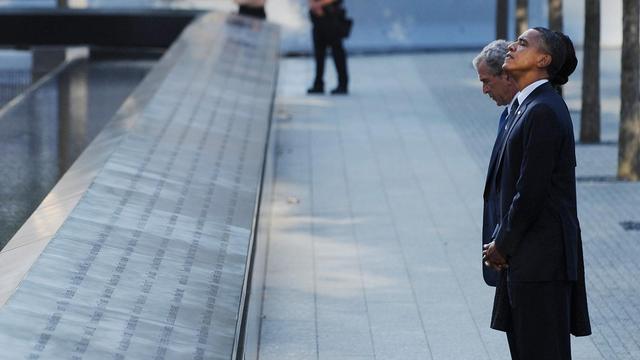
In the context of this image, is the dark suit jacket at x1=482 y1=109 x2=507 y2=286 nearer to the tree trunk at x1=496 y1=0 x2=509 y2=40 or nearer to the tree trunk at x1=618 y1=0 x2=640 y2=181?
the tree trunk at x1=618 y1=0 x2=640 y2=181

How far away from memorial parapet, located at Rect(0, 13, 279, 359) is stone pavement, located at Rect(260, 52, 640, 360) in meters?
1.01

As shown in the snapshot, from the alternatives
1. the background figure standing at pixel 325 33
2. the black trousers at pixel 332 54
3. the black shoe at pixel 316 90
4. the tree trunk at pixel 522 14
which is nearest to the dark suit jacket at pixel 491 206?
the tree trunk at pixel 522 14

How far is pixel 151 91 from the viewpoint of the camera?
10.4 m

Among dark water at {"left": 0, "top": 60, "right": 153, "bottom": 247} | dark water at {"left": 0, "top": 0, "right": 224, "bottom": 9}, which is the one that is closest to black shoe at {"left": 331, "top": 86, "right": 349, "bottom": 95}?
dark water at {"left": 0, "top": 60, "right": 153, "bottom": 247}

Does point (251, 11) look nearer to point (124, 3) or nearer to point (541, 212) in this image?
point (124, 3)

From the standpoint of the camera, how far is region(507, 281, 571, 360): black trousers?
5.48 m

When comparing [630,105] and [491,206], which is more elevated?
[491,206]

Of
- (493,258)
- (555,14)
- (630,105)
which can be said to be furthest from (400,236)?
(555,14)

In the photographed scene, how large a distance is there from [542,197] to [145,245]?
4.92 feet

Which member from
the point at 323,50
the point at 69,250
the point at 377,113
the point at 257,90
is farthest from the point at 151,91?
the point at 323,50

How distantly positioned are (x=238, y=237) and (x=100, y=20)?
12.2 meters

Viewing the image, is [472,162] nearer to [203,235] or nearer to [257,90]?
[257,90]

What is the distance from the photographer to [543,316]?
18.0 ft

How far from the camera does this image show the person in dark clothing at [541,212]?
5.38m
